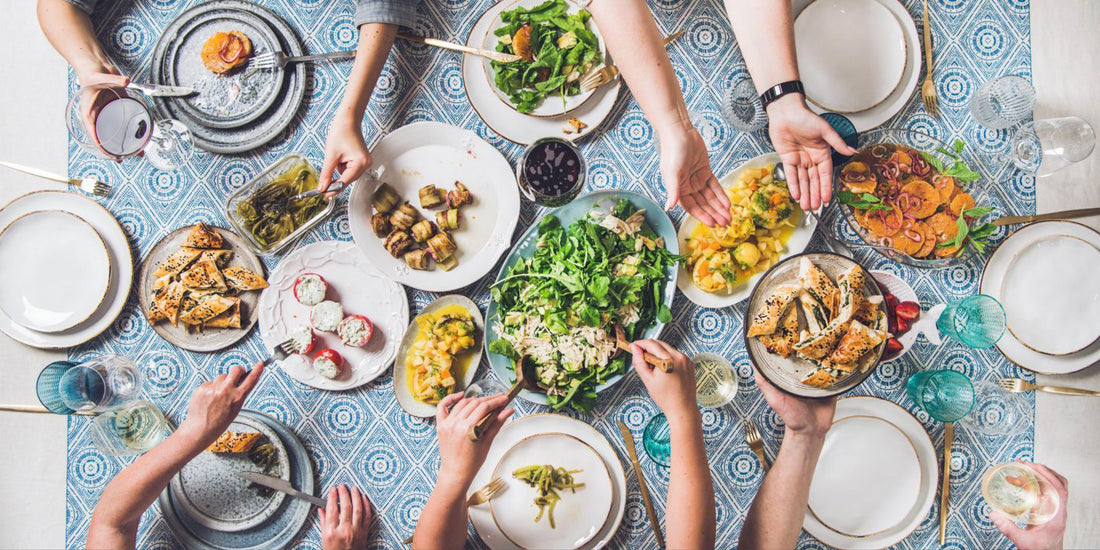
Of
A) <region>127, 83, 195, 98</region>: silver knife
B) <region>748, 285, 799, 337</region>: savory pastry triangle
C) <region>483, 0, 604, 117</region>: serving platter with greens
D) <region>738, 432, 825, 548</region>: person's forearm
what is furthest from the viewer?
<region>127, 83, 195, 98</region>: silver knife

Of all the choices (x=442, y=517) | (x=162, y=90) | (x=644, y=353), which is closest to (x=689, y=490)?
(x=644, y=353)

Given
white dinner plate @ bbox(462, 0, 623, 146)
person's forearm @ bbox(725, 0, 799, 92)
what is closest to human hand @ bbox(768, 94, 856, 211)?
person's forearm @ bbox(725, 0, 799, 92)

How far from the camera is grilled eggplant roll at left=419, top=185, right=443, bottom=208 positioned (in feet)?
6.90

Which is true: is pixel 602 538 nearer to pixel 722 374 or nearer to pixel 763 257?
pixel 722 374

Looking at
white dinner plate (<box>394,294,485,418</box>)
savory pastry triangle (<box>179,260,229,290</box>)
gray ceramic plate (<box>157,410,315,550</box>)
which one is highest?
savory pastry triangle (<box>179,260,229,290</box>)

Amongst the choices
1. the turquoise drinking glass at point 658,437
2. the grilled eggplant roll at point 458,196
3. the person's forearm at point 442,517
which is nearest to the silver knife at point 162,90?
the grilled eggplant roll at point 458,196

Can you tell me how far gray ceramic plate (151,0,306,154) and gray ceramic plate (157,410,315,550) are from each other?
109 cm

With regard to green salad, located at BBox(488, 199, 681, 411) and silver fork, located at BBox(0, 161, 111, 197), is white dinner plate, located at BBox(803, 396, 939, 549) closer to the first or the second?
green salad, located at BBox(488, 199, 681, 411)

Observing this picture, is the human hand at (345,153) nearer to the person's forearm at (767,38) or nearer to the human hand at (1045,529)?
the person's forearm at (767,38)

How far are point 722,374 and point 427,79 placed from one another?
165cm

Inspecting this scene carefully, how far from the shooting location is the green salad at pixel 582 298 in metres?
1.99

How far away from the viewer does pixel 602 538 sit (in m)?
2.11

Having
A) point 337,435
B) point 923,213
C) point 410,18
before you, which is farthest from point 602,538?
point 410,18

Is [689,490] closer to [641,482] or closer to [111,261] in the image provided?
[641,482]
